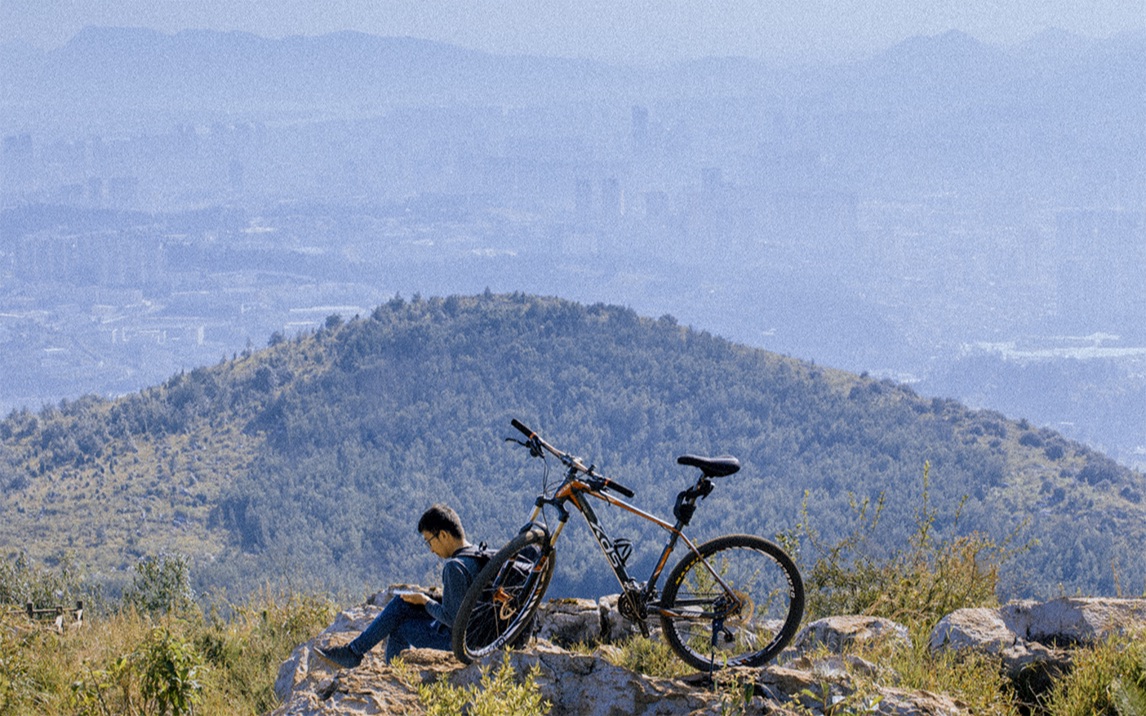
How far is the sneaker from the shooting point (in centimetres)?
709

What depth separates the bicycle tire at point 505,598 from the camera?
21.9 feet

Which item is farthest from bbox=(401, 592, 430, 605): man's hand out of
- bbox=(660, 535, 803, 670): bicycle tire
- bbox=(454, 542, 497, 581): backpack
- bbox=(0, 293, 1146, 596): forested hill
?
bbox=(0, 293, 1146, 596): forested hill

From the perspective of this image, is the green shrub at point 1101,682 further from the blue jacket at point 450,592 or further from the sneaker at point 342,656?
the sneaker at point 342,656

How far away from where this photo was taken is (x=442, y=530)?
7398 mm

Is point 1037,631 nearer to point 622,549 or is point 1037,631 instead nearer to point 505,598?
point 622,549

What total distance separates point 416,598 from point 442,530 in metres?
0.50

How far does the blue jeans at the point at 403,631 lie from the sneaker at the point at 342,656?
0.12 ft

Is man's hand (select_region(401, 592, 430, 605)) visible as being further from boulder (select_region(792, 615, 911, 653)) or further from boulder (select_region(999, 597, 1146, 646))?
boulder (select_region(999, 597, 1146, 646))

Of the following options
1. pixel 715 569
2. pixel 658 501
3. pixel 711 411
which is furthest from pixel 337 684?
pixel 711 411

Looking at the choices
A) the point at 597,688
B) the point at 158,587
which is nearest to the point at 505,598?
the point at 597,688

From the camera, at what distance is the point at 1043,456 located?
101 metres

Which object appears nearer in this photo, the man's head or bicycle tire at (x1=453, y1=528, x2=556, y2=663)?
bicycle tire at (x1=453, y1=528, x2=556, y2=663)

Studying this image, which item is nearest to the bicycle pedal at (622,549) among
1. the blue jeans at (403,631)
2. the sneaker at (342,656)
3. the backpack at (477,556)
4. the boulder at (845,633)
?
the backpack at (477,556)

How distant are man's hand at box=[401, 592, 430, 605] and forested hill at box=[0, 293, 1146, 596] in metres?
68.0
